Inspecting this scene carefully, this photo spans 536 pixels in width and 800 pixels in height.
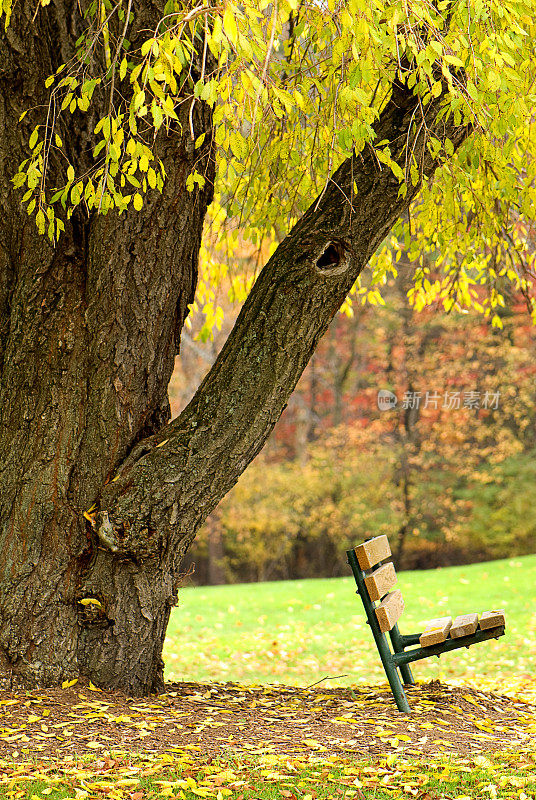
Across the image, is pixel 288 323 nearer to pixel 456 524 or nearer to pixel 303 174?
pixel 303 174

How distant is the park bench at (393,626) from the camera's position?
354 cm

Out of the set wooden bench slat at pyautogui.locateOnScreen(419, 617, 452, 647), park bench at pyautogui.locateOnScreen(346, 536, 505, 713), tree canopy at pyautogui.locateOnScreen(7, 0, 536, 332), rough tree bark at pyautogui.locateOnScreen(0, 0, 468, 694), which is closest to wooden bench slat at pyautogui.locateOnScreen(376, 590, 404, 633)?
park bench at pyautogui.locateOnScreen(346, 536, 505, 713)

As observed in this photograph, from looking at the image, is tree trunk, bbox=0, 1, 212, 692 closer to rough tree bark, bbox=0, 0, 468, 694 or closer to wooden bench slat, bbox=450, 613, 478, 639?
rough tree bark, bbox=0, 0, 468, 694

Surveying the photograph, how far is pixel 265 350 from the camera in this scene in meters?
3.62

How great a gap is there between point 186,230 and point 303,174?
2.78 feet

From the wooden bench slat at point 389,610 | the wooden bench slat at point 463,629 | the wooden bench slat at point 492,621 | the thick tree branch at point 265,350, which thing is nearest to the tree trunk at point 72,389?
the thick tree branch at point 265,350

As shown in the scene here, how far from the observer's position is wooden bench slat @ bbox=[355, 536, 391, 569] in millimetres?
3729

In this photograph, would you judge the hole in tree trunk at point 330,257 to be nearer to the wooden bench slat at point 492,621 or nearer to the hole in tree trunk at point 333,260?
the hole in tree trunk at point 333,260

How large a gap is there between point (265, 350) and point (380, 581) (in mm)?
1213

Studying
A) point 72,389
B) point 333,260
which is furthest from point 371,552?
point 72,389

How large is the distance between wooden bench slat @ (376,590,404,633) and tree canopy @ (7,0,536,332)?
6.09ft

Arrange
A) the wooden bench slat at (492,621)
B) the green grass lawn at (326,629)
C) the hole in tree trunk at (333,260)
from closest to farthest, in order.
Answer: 1. the wooden bench slat at (492,621)
2. the hole in tree trunk at (333,260)
3. the green grass lawn at (326,629)

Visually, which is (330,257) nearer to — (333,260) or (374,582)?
(333,260)

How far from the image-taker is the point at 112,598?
3766 millimetres
